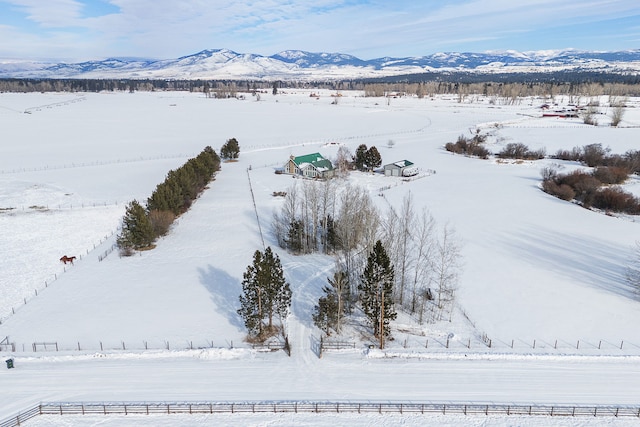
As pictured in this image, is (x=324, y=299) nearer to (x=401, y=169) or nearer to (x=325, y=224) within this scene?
(x=325, y=224)

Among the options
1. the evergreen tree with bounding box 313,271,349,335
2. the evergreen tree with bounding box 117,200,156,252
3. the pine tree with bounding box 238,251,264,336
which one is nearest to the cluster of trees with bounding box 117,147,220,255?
the evergreen tree with bounding box 117,200,156,252

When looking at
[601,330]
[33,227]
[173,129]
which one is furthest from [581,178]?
[173,129]

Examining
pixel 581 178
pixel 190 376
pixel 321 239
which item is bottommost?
pixel 190 376

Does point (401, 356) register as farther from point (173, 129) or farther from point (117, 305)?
point (173, 129)

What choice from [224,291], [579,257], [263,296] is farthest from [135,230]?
[579,257]

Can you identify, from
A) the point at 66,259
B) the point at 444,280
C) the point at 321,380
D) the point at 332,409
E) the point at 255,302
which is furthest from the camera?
the point at 66,259

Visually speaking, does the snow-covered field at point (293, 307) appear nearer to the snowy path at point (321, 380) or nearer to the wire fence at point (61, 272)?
the snowy path at point (321, 380)
